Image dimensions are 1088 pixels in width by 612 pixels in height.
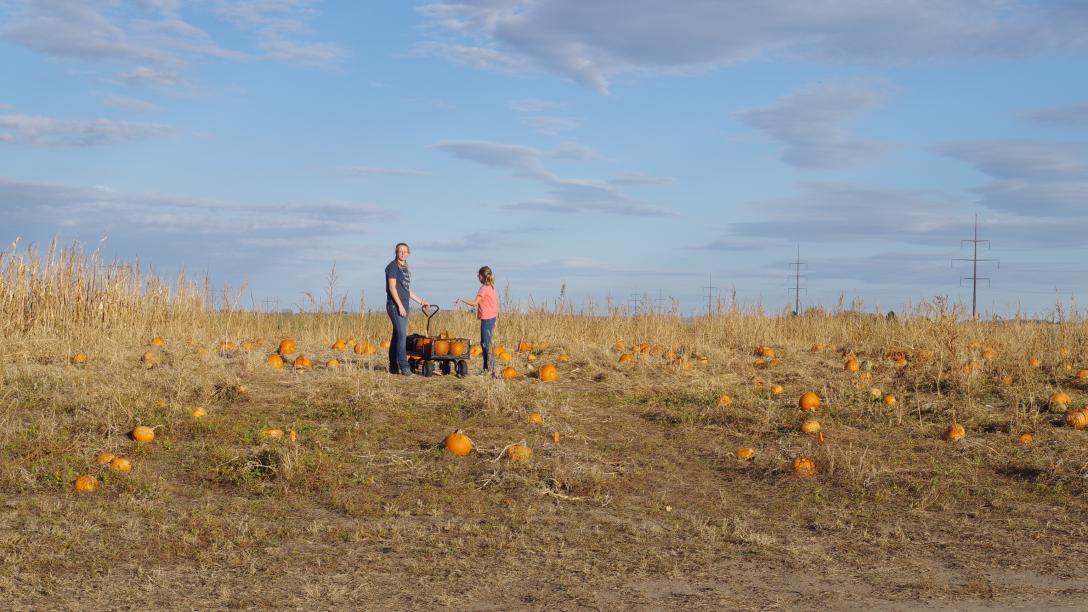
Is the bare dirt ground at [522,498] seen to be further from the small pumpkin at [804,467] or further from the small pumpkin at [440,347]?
the small pumpkin at [440,347]

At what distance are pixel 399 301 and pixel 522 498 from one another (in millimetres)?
5540

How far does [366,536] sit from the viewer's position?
20.4 ft

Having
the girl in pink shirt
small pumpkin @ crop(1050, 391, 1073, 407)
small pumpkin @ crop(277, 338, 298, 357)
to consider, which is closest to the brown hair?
the girl in pink shirt

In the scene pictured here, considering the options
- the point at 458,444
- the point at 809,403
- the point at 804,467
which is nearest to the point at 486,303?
the point at 809,403

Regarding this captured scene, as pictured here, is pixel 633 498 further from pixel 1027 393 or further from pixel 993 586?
pixel 1027 393

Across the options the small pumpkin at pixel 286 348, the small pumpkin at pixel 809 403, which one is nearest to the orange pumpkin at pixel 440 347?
the small pumpkin at pixel 286 348

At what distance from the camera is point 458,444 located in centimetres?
827

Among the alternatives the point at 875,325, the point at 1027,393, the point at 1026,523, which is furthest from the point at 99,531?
the point at 875,325

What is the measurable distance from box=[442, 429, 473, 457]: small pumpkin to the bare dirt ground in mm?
116

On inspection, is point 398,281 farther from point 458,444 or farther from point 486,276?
point 458,444

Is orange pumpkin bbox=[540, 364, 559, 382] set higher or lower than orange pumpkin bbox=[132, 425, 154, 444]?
higher

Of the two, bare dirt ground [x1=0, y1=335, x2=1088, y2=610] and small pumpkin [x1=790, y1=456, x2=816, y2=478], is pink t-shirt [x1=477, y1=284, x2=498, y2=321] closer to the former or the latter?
bare dirt ground [x1=0, y1=335, x2=1088, y2=610]

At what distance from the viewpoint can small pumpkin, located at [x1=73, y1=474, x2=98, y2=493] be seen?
721cm

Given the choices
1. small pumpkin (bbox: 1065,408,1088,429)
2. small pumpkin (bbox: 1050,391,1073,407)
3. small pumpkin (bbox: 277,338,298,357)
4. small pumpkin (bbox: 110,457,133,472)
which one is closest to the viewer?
small pumpkin (bbox: 110,457,133,472)
